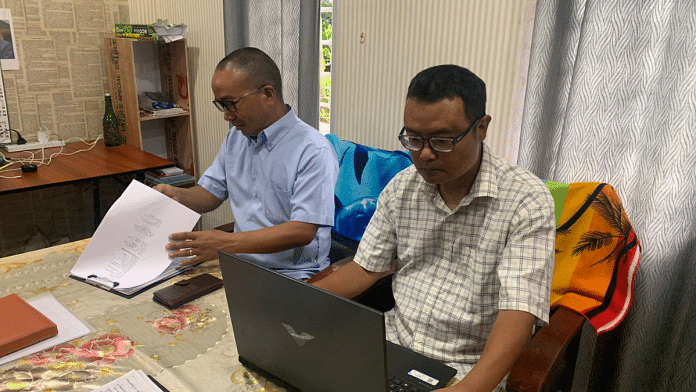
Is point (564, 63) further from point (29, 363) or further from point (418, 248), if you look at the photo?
point (29, 363)

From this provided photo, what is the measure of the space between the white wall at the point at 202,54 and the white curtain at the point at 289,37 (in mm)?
219

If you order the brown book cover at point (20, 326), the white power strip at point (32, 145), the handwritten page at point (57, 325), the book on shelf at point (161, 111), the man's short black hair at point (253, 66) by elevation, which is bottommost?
the white power strip at point (32, 145)

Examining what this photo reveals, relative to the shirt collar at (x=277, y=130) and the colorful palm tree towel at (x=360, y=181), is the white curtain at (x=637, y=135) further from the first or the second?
the shirt collar at (x=277, y=130)

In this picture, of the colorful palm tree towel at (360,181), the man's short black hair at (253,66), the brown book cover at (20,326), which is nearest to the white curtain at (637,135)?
the colorful palm tree towel at (360,181)

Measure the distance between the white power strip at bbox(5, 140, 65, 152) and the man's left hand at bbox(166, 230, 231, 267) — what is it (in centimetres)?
199

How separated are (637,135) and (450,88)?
0.75 meters

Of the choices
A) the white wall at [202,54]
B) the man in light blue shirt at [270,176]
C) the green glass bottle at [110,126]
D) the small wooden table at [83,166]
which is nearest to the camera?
the man in light blue shirt at [270,176]

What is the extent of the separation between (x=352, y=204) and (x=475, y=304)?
2.61 feet

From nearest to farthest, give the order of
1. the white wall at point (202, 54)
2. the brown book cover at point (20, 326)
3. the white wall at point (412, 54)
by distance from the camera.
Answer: the brown book cover at point (20, 326), the white wall at point (412, 54), the white wall at point (202, 54)

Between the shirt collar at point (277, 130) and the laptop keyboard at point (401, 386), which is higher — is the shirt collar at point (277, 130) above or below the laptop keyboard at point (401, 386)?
above

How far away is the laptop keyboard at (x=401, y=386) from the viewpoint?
0.92 m

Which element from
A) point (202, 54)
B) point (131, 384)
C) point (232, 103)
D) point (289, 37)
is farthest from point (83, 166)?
point (131, 384)

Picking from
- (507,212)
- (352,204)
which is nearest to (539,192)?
(507,212)

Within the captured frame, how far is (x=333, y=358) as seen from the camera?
83cm
